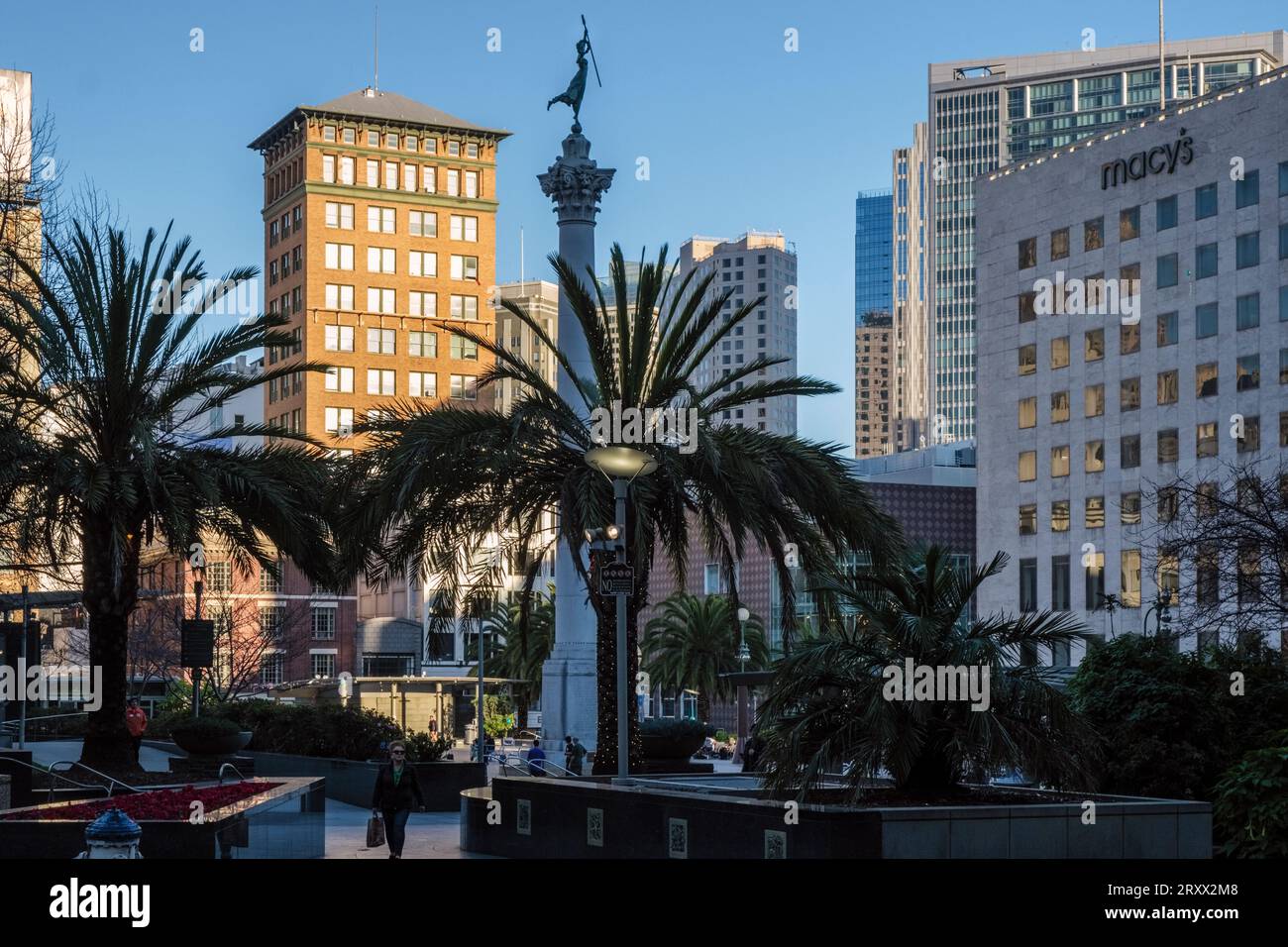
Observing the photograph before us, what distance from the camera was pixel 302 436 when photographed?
35.5m

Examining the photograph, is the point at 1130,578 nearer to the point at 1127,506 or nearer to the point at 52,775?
the point at 1127,506

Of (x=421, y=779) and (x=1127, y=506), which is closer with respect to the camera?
(x=421, y=779)

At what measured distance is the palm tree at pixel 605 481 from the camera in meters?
28.9

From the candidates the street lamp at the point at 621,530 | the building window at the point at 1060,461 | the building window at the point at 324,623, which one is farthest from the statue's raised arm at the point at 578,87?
the building window at the point at 324,623

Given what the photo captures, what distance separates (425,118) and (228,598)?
5587cm

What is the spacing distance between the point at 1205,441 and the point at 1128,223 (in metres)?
13.0

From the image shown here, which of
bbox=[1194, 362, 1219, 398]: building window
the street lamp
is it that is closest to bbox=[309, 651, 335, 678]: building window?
bbox=[1194, 362, 1219, 398]: building window

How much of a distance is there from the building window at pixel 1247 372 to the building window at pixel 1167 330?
4.70 m

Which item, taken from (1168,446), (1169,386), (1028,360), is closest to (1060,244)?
(1028,360)

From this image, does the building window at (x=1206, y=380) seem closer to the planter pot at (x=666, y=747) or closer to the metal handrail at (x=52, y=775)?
the planter pot at (x=666, y=747)
